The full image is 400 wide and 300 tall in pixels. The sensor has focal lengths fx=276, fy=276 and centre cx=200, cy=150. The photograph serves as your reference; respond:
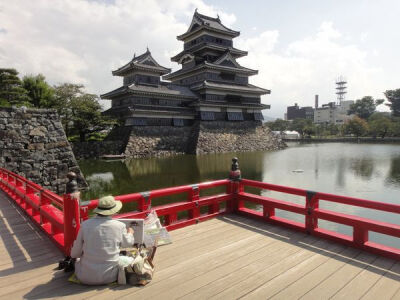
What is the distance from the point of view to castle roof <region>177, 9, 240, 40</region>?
126 feet

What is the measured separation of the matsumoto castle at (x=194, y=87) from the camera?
32.4 m

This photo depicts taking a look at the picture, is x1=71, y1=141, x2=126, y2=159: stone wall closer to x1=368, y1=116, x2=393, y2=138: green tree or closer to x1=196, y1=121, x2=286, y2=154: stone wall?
x1=196, y1=121, x2=286, y2=154: stone wall

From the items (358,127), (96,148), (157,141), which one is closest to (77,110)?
(96,148)

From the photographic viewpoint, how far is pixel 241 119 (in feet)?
131

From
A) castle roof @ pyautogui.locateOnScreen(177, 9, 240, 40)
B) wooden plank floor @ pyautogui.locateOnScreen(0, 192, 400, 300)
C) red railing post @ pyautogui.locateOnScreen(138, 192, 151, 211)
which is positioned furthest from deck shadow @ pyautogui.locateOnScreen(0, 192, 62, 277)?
castle roof @ pyautogui.locateOnScreen(177, 9, 240, 40)

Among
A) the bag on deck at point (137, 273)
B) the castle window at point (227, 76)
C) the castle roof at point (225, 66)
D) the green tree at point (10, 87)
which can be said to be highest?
the castle roof at point (225, 66)

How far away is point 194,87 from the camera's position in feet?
121

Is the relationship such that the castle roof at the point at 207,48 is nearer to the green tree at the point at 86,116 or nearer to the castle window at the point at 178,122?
the castle window at the point at 178,122

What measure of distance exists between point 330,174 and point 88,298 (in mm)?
16815

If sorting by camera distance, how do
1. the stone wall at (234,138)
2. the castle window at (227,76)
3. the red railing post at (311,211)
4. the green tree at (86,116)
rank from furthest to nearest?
the castle window at (227,76)
the stone wall at (234,138)
the green tree at (86,116)
the red railing post at (311,211)

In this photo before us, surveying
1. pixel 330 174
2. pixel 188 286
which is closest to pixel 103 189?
pixel 188 286

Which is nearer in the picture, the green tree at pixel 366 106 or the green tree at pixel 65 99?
the green tree at pixel 65 99

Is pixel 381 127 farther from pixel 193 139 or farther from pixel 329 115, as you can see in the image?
pixel 329 115

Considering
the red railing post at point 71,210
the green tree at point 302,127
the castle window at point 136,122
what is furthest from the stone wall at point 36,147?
the green tree at point 302,127
